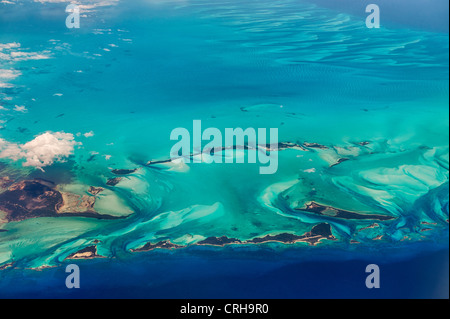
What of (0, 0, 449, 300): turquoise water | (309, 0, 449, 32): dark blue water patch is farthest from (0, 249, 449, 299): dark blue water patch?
(309, 0, 449, 32): dark blue water patch

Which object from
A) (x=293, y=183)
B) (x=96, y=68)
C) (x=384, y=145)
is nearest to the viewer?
(x=293, y=183)

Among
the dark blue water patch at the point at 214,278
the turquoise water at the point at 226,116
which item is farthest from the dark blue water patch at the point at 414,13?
the dark blue water patch at the point at 214,278

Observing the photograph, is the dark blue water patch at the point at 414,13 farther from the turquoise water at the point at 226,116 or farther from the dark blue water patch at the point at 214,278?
the dark blue water patch at the point at 214,278

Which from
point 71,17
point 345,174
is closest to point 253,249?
point 345,174

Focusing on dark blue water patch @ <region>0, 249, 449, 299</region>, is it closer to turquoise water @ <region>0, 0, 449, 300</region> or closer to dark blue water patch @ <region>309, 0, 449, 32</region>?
turquoise water @ <region>0, 0, 449, 300</region>

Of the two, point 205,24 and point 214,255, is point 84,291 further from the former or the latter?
point 205,24

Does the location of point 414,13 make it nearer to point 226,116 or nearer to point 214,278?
point 226,116

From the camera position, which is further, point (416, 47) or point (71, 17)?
point (71, 17)
